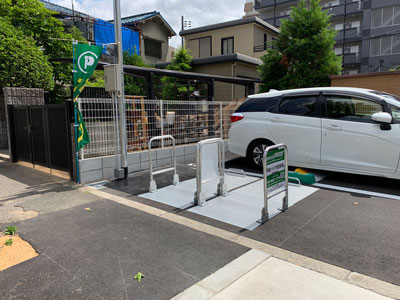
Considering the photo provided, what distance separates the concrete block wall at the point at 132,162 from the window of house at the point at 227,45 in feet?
37.0

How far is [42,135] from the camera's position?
7047mm

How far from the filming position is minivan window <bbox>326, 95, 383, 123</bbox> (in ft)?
17.9

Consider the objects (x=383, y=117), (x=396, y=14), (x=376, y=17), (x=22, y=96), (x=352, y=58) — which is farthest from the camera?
(x=352, y=58)

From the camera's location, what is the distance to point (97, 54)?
19.4ft

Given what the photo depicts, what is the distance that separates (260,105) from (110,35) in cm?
1789

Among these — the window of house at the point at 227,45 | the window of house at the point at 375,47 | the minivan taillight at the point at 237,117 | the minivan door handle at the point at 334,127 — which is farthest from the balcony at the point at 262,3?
the minivan door handle at the point at 334,127

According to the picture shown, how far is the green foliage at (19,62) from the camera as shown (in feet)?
27.6

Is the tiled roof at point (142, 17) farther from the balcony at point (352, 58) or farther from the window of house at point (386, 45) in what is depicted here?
the window of house at point (386, 45)

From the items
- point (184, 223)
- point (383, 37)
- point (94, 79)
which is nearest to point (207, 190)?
point (184, 223)

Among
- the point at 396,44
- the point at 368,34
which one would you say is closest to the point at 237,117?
the point at 396,44

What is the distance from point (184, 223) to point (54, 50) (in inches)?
409

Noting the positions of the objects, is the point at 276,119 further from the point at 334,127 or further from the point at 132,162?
the point at 132,162

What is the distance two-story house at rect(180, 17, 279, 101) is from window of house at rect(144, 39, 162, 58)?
439 cm

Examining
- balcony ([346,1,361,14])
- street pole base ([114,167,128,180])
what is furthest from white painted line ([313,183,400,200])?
balcony ([346,1,361,14])
